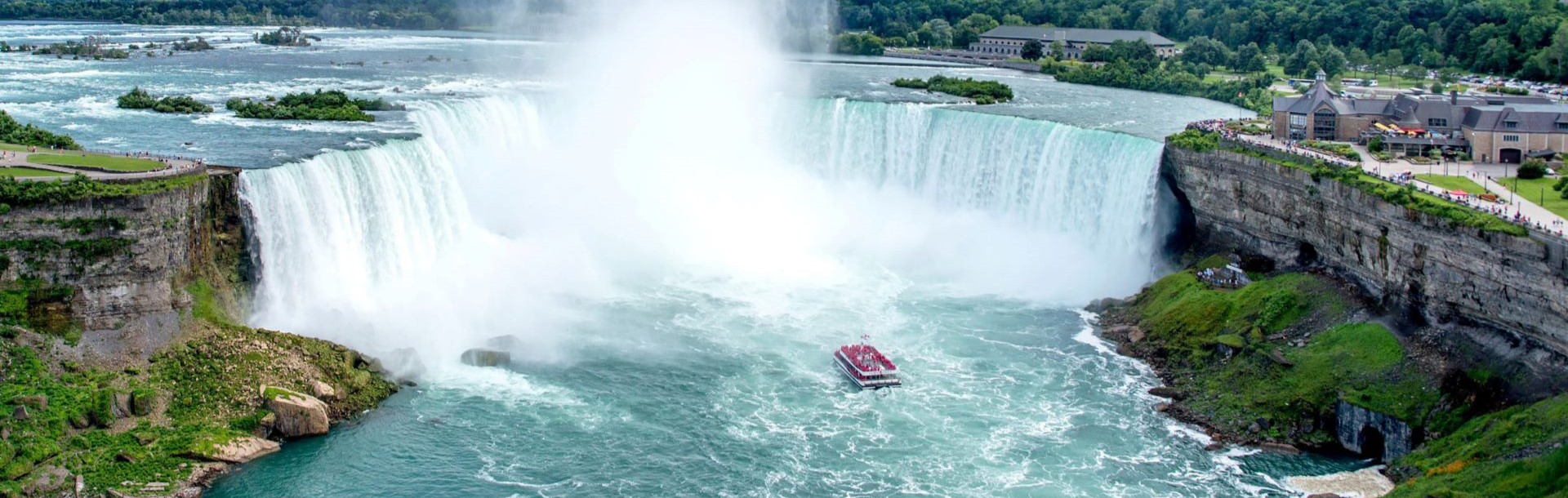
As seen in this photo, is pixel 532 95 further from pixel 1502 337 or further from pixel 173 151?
pixel 1502 337

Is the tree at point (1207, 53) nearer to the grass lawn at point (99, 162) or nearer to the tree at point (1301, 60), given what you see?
the tree at point (1301, 60)

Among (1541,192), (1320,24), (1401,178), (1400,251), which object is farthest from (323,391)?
(1320,24)

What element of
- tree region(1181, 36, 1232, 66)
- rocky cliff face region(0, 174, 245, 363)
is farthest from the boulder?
tree region(1181, 36, 1232, 66)

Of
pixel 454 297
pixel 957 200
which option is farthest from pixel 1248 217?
pixel 454 297

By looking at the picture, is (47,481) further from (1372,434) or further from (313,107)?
(313,107)

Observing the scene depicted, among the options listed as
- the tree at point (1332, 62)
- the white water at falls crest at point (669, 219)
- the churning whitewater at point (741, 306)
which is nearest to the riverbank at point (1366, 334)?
the churning whitewater at point (741, 306)

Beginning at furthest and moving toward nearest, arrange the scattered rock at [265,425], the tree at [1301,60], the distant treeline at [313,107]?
1. the tree at [1301,60]
2. the distant treeline at [313,107]
3. the scattered rock at [265,425]

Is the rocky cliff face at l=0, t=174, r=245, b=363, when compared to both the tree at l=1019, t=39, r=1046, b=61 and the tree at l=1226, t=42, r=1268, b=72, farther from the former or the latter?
the tree at l=1019, t=39, r=1046, b=61
